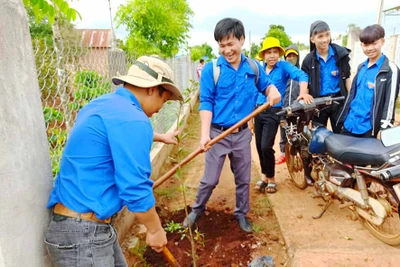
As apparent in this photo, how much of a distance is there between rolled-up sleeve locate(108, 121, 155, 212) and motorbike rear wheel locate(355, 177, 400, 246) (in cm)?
207

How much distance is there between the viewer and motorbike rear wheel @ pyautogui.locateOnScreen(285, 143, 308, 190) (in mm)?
3822

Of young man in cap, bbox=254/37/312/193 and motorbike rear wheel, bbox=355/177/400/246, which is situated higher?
young man in cap, bbox=254/37/312/193

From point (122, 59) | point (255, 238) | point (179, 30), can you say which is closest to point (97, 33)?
point (179, 30)

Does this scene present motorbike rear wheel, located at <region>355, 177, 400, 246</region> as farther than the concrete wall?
Yes

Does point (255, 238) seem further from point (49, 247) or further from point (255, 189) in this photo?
point (49, 247)

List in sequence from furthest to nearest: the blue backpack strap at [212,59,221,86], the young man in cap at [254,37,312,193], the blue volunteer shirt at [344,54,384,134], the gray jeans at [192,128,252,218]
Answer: the young man in cap at [254,37,312,193]
the blue volunteer shirt at [344,54,384,134]
the gray jeans at [192,128,252,218]
the blue backpack strap at [212,59,221,86]

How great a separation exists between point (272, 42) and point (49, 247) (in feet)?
10.2

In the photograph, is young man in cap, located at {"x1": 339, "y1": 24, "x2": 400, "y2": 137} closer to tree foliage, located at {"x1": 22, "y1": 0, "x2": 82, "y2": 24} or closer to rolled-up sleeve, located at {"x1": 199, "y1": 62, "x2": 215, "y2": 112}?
rolled-up sleeve, located at {"x1": 199, "y1": 62, "x2": 215, "y2": 112}

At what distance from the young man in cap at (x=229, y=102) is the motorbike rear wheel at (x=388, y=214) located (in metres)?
1.09

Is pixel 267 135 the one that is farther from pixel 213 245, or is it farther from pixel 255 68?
pixel 213 245

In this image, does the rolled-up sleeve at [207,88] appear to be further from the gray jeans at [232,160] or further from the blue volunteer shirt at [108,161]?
the blue volunteer shirt at [108,161]

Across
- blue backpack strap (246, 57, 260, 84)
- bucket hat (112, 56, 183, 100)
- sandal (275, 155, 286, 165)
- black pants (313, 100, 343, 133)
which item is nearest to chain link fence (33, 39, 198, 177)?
bucket hat (112, 56, 183, 100)

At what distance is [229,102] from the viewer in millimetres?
2768

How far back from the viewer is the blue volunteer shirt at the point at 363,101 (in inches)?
120
